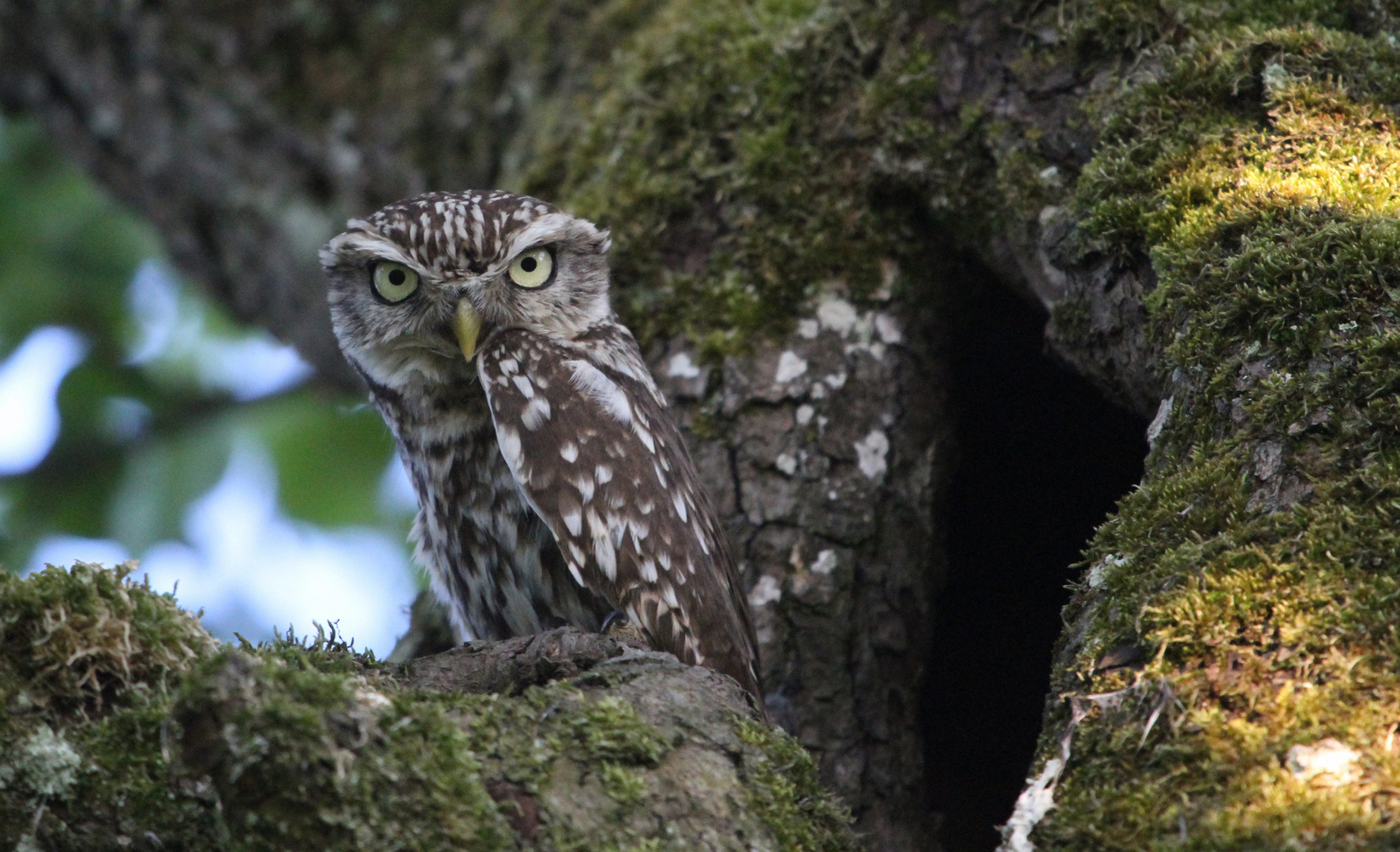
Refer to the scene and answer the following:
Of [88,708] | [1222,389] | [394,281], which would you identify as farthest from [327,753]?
[394,281]

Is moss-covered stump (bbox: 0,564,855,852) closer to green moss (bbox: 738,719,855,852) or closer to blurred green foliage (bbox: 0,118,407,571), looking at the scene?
green moss (bbox: 738,719,855,852)

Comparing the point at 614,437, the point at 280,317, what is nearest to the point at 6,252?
the point at 280,317

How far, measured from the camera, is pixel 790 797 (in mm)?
2002

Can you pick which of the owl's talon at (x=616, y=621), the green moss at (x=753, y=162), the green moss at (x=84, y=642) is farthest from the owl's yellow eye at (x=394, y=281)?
the green moss at (x=84, y=642)

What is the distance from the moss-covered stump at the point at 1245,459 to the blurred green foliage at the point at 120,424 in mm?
3787

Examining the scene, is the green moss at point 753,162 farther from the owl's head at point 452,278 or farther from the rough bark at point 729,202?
the owl's head at point 452,278

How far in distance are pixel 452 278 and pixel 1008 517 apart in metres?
1.77

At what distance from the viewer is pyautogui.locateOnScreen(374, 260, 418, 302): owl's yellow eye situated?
125 inches

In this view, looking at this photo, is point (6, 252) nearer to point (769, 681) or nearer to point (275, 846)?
point (769, 681)

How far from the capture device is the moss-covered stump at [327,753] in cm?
153

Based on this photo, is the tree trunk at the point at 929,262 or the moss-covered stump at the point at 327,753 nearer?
the moss-covered stump at the point at 327,753

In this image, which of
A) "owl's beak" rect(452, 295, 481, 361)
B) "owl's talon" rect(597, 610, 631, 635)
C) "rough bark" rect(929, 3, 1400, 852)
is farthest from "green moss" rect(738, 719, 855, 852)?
"owl's beak" rect(452, 295, 481, 361)

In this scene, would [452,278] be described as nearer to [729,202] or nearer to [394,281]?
[394,281]

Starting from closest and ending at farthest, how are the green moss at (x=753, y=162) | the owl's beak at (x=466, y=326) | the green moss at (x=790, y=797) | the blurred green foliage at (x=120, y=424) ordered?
the green moss at (x=790, y=797) < the owl's beak at (x=466, y=326) < the green moss at (x=753, y=162) < the blurred green foliage at (x=120, y=424)
